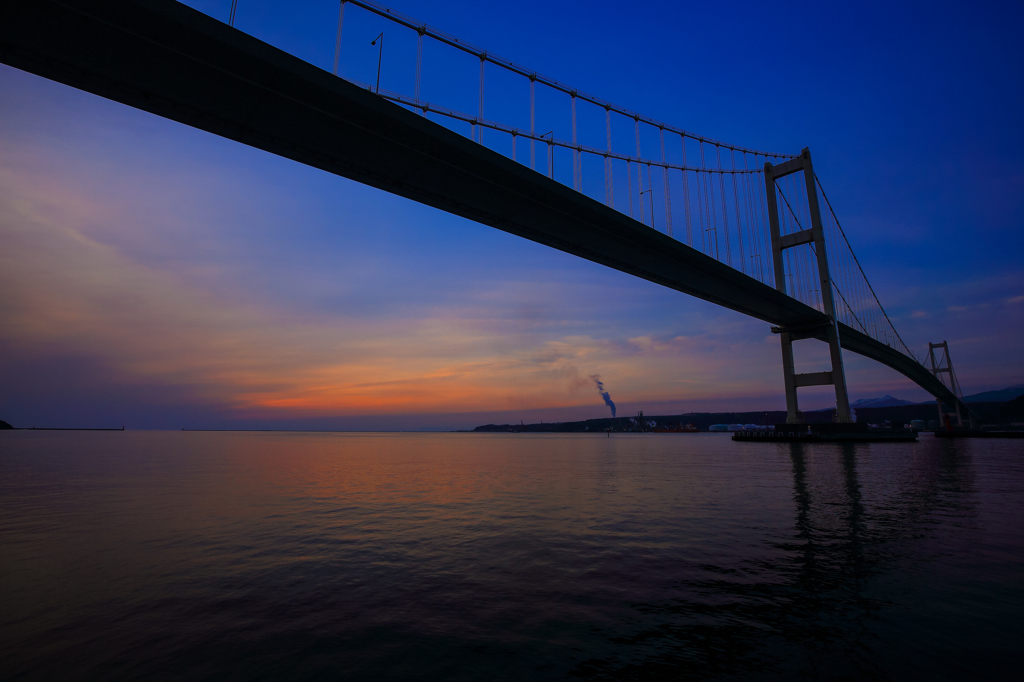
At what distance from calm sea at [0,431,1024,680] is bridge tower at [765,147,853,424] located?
40973mm

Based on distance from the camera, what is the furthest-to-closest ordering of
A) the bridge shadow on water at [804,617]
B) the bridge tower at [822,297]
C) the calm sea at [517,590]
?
the bridge tower at [822,297]
the calm sea at [517,590]
the bridge shadow on water at [804,617]

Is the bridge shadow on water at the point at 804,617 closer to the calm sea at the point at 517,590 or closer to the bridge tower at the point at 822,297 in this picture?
the calm sea at the point at 517,590

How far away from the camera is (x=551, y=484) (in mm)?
22219

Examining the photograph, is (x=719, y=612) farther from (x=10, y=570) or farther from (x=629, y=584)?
(x=10, y=570)

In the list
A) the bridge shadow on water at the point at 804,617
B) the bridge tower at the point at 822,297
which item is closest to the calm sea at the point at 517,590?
the bridge shadow on water at the point at 804,617

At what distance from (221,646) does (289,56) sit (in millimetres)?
17444

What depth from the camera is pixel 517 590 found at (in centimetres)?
725

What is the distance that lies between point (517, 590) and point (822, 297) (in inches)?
2314

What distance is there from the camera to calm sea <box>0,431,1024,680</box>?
496 centimetres

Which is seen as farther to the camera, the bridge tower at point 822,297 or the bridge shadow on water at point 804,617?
the bridge tower at point 822,297

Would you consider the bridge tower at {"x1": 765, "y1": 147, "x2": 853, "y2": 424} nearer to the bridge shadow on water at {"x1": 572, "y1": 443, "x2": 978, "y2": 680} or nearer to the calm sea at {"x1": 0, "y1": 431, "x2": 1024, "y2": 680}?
the calm sea at {"x1": 0, "y1": 431, "x2": 1024, "y2": 680}

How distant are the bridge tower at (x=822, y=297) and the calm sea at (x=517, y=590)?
41.0 m

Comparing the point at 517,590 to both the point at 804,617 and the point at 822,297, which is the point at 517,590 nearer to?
the point at 804,617

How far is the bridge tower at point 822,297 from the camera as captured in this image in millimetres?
52312
